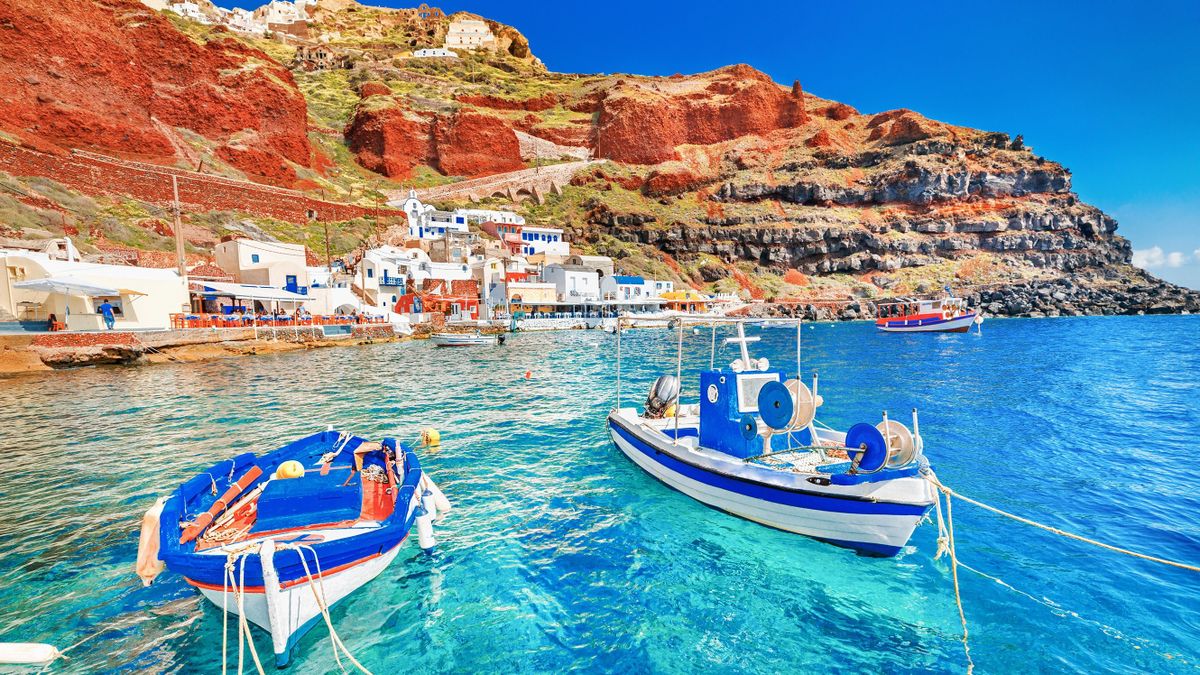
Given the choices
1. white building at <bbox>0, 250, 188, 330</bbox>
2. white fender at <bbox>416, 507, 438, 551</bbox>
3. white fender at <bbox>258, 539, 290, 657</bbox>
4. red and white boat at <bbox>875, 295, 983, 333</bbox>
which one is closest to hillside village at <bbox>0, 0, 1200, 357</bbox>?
white building at <bbox>0, 250, 188, 330</bbox>

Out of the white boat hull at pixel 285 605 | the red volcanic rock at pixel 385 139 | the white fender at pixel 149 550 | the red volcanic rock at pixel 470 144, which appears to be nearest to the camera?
the white boat hull at pixel 285 605

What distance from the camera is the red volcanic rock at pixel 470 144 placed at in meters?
106

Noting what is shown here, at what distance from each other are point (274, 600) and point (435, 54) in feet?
581

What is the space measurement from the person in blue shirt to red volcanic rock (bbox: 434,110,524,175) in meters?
80.5

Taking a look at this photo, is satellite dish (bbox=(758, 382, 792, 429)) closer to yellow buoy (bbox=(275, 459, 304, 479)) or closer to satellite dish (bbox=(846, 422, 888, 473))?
satellite dish (bbox=(846, 422, 888, 473))

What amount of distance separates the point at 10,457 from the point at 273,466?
11.5 m

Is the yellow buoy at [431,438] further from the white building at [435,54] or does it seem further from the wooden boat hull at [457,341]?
the white building at [435,54]

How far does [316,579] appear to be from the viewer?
565 cm

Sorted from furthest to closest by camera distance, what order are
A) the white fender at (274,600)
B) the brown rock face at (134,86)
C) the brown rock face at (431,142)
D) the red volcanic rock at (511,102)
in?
the red volcanic rock at (511,102)
the brown rock face at (431,142)
the brown rock face at (134,86)
the white fender at (274,600)

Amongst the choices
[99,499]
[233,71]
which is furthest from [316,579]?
[233,71]

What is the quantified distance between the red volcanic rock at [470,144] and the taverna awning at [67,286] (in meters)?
81.1

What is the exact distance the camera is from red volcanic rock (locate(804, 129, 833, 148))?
122475mm

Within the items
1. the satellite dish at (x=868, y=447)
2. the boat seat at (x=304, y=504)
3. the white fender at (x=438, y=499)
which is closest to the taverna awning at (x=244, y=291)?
the boat seat at (x=304, y=504)

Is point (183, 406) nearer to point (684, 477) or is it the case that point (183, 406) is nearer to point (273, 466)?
point (273, 466)
